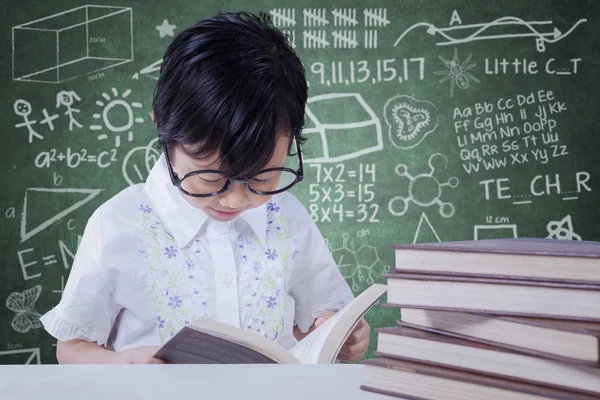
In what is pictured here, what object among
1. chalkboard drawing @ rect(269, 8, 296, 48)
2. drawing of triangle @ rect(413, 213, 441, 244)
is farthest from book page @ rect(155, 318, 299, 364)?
chalkboard drawing @ rect(269, 8, 296, 48)

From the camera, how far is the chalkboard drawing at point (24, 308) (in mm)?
2752

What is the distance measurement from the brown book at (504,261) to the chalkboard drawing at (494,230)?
2512mm

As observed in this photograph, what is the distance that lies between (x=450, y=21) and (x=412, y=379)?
270cm

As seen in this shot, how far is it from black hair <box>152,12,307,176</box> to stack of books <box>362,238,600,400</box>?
56 cm

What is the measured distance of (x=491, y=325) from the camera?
0.41 m

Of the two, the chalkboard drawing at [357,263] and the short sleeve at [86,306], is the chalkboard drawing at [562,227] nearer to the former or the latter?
the chalkboard drawing at [357,263]

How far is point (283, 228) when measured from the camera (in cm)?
132

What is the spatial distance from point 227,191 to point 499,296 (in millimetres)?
682

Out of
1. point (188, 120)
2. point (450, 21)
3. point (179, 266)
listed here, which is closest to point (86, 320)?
point (179, 266)

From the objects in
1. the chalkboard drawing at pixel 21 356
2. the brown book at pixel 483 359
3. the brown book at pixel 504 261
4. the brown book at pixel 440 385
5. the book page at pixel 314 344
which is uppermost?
the brown book at pixel 504 261

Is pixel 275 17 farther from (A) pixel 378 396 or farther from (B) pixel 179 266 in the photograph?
(A) pixel 378 396

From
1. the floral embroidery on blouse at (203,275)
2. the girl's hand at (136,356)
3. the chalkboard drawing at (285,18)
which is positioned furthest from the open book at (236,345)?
the chalkboard drawing at (285,18)

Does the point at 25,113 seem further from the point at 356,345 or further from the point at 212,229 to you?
the point at 356,345

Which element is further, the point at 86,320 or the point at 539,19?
the point at 539,19
